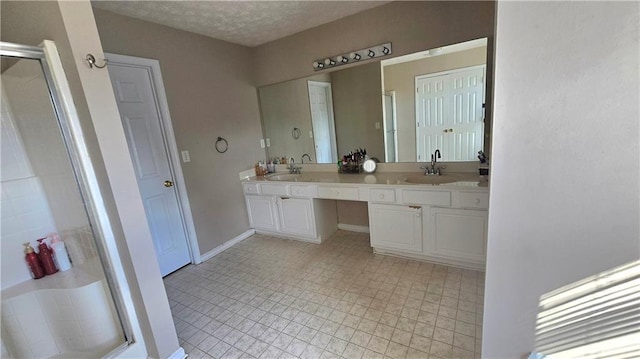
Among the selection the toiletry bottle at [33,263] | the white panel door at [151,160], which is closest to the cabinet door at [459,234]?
the white panel door at [151,160]

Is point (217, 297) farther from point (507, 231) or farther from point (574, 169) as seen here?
point (574, 169)

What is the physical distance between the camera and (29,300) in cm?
163

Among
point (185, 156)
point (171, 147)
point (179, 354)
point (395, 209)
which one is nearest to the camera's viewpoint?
point (179, 354)

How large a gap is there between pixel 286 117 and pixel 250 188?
3.42ft

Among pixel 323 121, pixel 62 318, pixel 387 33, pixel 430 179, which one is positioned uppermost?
pixel 387 33

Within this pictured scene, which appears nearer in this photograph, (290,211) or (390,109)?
(390,109)

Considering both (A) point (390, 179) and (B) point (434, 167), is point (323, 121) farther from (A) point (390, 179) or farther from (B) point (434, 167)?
(B) point (434, 167)

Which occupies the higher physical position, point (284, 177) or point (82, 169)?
point (82, 169)

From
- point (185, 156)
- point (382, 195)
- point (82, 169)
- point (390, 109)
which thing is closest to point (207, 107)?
point (185, 156)

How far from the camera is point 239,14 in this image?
7.97 feet

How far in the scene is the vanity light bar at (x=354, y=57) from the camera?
2.61 metres

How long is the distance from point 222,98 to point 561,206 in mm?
3138

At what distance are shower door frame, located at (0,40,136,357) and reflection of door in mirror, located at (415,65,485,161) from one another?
258 cm

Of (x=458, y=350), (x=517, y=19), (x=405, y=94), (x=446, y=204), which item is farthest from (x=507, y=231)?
(x=405, y=94)
